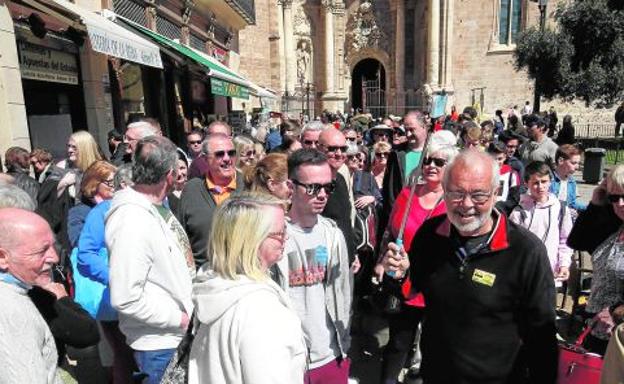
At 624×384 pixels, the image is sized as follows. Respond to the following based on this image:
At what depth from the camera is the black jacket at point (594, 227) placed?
280 centimetres

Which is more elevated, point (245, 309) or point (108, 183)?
point (108, 183)

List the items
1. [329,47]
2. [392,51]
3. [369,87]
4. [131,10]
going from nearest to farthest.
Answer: [131,10], [329,47], [392,51], [369,87]

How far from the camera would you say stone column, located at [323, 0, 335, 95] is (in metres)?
28.3

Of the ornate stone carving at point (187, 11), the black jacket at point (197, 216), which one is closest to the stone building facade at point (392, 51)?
the ornate stone carving at point (187, 11)

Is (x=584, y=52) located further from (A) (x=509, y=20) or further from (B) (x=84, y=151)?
(B) (x=84, y=151)

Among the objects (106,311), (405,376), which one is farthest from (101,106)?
(405,376)

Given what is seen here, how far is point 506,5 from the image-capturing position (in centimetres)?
2628

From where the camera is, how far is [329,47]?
28.8 metres

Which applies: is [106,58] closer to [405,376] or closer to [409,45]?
[405,376]

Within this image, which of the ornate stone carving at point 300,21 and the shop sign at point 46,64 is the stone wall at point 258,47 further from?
the shop sign at point 46,64

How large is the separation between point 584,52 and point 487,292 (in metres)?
17.7

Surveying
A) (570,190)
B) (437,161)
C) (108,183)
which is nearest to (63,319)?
(108,183)

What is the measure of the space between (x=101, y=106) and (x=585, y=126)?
2392 centimetres

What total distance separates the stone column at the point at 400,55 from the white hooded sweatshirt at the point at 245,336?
28.6 m
